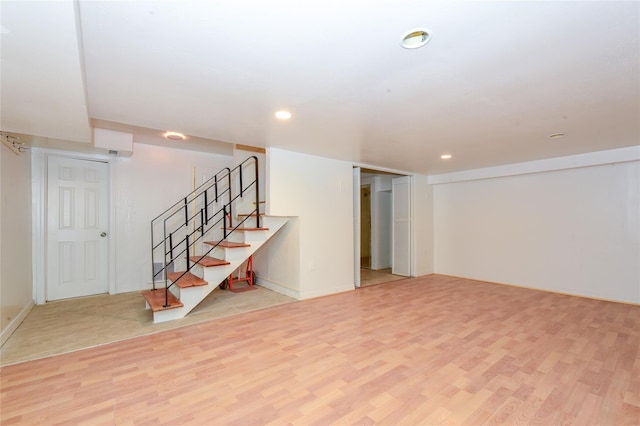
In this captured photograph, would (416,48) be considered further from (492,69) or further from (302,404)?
(302,404)

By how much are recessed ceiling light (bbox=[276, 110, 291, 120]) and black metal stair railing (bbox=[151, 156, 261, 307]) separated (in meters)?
1.92

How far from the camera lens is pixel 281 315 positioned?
363 centimetres

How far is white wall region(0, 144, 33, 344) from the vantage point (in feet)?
9.55

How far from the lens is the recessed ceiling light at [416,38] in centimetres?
153

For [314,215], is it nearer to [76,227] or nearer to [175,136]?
[175,136]

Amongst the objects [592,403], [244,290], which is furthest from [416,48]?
[244,290]

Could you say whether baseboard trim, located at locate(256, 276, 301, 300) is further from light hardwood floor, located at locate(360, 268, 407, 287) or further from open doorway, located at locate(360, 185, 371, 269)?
open doorway, located at locate(360, 185, 371, 269)

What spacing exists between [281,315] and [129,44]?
3.10 metres

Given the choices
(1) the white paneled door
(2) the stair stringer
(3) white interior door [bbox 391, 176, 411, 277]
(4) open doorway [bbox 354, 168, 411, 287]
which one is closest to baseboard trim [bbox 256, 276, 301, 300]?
(2) the stair stringer

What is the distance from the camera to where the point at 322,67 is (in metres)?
1.88

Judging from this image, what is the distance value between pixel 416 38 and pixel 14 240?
455 centimetres

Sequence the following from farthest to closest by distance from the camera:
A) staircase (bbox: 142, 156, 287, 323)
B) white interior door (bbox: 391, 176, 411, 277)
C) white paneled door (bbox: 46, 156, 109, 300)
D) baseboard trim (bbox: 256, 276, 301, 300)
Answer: white interior door (bbox: 391, 176, 411, 277) < baseboard trim (bbox: 256, 276, 301, 300) < white paneled door (bbox: 46, 156, 109, 300) < staircase (bbox: 142, 156, 287, 323)

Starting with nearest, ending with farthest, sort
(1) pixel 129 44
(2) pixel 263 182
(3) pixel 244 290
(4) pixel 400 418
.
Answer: (1) pixel 129 44 → (4) pixel 400 418 → (3) pixel 244 290 → (2) pixel 263 182

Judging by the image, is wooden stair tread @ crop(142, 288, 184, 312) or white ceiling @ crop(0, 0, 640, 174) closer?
Answer: white ceiling @ crop(0, 0, 640, 174)
